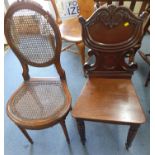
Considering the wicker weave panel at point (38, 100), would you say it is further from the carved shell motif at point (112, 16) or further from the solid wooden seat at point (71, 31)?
the solid wooden seat at point (71, 31)

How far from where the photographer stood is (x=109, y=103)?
1.12 m

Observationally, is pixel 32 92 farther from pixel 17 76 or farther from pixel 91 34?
pixel 17 76

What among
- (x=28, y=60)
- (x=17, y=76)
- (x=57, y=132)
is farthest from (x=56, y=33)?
(x=17, y=76)

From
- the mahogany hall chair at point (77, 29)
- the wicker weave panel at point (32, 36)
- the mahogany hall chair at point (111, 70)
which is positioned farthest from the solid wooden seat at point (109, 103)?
the mahogany hall chair at point (77, 29)

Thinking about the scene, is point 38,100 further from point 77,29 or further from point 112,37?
point 77,29

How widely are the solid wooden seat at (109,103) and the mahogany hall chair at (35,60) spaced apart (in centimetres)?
13

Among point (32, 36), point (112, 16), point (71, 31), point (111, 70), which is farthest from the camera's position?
point (71, 31)

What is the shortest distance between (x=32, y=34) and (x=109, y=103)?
2.49 ft

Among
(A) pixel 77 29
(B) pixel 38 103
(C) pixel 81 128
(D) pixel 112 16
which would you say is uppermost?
(D) pixel 112 16

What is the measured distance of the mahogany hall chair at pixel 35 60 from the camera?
1046 mm

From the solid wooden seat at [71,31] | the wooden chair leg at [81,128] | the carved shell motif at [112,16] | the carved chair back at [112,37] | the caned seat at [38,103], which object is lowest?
the wooden chair leg at [81,128]

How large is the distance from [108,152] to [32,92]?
→ 0.82m

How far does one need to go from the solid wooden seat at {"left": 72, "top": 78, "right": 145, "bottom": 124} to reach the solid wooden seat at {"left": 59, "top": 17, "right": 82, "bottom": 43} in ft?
2.42

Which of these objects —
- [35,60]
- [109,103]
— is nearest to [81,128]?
[109,103]
